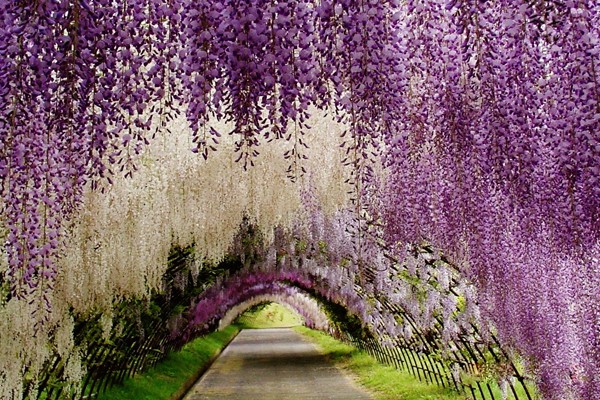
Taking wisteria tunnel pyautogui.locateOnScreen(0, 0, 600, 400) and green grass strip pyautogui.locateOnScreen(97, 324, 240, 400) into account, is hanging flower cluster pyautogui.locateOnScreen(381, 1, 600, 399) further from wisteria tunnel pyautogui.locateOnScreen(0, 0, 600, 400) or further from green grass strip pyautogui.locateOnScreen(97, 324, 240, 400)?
green grass strip pyautogui.locateOnScreen(97, 324, 240, 400)

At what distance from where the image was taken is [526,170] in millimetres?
4152

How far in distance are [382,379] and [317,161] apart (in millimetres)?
9920

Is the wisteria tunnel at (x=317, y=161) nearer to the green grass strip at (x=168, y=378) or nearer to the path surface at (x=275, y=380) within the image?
the green grass strip at (x=168, y=378)

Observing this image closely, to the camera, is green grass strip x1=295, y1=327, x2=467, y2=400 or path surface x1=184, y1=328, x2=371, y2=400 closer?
green grass strip x1=295, y1=327, x2=467, y2=400

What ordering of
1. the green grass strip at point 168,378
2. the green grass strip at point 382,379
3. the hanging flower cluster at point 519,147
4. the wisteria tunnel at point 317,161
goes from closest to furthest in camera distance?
the wisteria tunnel at point 317,161 < the hanging flower cluster at point 519,147 < the green grass strip at point 168,378 < the green grass strip at point 382,379

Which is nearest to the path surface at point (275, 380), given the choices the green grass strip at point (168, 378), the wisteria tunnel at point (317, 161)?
the green grass strip at point (168, 378)

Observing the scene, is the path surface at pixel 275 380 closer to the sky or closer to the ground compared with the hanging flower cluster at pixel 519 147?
closer to the ground

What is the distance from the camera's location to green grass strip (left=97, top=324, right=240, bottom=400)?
45.9 ft

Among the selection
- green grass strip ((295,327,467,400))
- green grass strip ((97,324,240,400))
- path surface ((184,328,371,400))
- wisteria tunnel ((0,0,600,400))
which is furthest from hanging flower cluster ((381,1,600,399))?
path surface ((184,328,371,400))

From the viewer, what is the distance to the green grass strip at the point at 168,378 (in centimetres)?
1398

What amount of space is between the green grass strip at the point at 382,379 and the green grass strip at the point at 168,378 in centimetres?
432

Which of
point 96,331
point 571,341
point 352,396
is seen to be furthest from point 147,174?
point 352,396

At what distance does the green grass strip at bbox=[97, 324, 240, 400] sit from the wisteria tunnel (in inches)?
21.6

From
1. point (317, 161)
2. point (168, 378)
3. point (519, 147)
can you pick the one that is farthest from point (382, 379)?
point (519, 147)
